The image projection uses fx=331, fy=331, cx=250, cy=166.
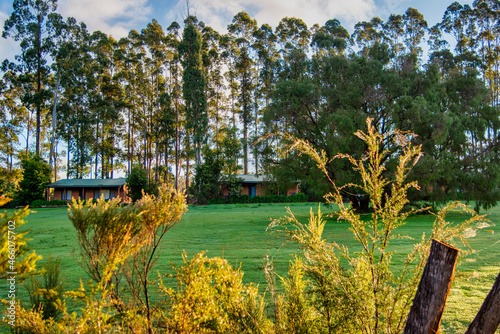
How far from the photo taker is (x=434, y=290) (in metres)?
1.76

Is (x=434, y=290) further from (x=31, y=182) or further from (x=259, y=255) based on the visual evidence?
(x=31, y=182)

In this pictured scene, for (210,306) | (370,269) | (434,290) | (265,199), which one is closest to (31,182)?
(265,199)

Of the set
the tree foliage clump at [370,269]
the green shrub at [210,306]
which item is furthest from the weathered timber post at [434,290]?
the green shrub at [210,306]

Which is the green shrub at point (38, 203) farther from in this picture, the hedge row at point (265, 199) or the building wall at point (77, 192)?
the hedge row at point (265, 199)

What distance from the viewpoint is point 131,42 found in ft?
152

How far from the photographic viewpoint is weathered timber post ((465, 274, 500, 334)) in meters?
1.60

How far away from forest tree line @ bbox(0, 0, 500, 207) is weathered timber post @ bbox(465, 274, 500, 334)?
10.6m

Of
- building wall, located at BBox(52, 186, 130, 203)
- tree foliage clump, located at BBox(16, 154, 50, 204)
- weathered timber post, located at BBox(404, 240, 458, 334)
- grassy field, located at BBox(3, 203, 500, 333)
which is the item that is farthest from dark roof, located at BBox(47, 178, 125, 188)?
weathered timber post, located at BBox(404, 240, 458, 334)

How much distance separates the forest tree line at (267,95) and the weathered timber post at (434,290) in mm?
10428

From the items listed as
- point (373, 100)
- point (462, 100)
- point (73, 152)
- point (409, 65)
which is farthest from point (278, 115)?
point (73, 152)

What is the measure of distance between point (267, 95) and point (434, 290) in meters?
21.5

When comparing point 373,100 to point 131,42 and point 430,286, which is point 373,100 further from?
point 131,42

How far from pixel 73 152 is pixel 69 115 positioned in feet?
20.0

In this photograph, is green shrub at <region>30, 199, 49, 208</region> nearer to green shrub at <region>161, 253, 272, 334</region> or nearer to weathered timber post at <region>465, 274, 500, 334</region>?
green shrub at <region>161, 253, 272, 334</region>
